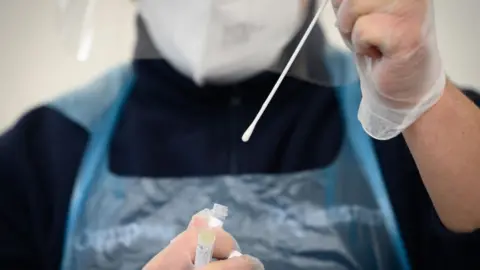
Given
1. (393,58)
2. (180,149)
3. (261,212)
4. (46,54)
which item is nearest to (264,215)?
(261,212)

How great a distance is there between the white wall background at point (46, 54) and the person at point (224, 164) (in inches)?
7.9

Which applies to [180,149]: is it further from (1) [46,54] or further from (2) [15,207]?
(1) [46,54]

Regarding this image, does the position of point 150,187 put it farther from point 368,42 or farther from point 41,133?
point 368,42

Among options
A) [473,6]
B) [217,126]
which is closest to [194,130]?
[217,126]

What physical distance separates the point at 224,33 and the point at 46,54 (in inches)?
16.0

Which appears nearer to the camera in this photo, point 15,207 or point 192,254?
point 192,254

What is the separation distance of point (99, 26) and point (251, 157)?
30 cm

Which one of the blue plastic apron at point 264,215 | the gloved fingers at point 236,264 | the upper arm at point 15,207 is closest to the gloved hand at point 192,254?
the gloved fingers at point 236,264

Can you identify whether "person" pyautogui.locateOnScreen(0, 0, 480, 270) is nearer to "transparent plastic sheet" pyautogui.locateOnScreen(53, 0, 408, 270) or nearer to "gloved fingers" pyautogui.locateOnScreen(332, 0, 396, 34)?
"transparent plastic sheet" pyautogui.locateOnScreen(53, 0, 408, 270)

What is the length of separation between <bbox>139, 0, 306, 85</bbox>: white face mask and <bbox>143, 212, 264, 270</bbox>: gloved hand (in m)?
0.23

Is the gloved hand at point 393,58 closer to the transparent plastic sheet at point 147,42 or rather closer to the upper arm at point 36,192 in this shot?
the transparent plastic sheet at point 147,42

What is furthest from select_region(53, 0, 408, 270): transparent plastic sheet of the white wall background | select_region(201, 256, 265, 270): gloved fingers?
the white wall background

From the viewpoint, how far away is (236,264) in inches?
22.9

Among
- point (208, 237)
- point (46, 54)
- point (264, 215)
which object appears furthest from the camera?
point (46, 54)
